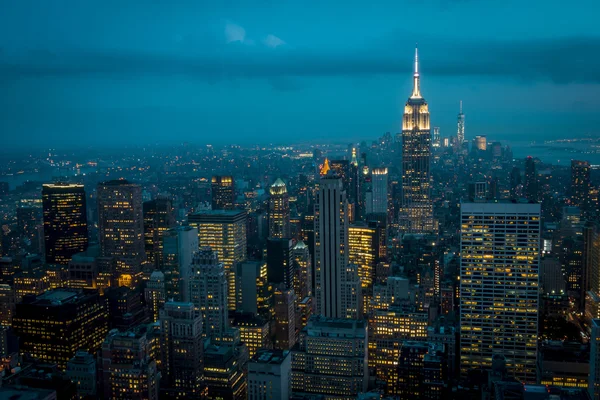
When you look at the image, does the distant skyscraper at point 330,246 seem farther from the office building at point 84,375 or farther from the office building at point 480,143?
the office building at point 84,375

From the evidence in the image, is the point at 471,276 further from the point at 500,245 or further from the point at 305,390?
the point at 305,390

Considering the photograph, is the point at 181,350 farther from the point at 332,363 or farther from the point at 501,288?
the point at 501,288

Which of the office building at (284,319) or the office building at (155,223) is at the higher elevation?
the office building at (155,223)

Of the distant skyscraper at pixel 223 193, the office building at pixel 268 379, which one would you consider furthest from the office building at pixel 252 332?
the distant skyscraper at pixel 223 193

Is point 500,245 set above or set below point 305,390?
above

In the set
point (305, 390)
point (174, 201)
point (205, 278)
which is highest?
point (174, 201)

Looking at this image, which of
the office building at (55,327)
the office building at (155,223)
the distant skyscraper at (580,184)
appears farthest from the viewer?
the office building at (155,223)

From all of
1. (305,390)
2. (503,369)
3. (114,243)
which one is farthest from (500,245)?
(114,243)

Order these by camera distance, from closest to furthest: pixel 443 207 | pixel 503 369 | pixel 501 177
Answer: pixel 503 369 < pixel 501 177 < pixel 443 207
